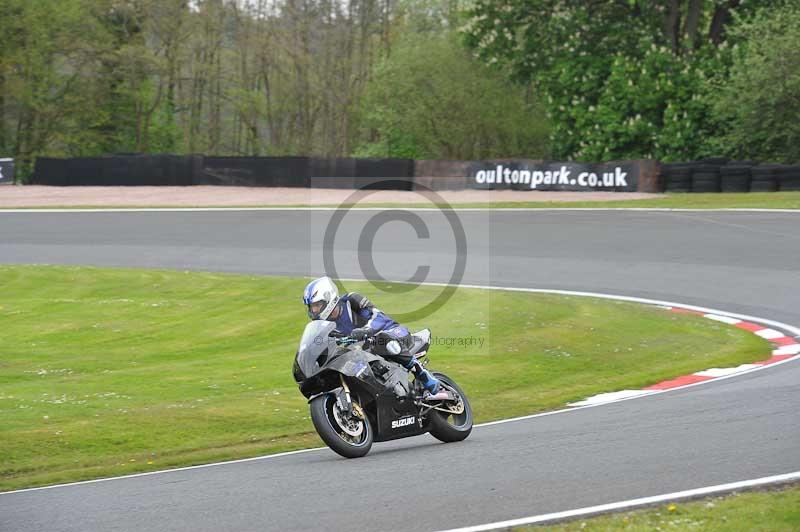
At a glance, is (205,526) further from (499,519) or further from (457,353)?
(457,353)

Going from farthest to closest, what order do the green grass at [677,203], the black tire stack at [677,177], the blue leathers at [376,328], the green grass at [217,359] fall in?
1. the black tire stack at [677,177]
2. the green grass at [677,203]
3. the green grass at [217,359]
4. the blue leathers at [376,328]

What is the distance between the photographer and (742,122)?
40.3 metres

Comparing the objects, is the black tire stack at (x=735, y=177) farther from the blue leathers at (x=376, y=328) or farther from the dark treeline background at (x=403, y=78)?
the blue leathers at (x=376, y=328)

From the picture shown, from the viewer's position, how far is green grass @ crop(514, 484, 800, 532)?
594cm

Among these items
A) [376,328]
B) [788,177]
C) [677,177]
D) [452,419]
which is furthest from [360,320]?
[677,177]

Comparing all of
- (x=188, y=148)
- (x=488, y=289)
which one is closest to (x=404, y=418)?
(x=488, y=289)

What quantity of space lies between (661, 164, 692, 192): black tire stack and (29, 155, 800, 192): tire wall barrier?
0.03 metres

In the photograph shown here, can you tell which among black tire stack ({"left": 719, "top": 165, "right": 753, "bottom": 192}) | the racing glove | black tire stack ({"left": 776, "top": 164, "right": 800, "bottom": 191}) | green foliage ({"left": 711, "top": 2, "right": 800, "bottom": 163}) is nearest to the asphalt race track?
the racing glove

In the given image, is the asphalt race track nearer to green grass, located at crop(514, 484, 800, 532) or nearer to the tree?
green grass, located at crop(514, 484, 800, 532)

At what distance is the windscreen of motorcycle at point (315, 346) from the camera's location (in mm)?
8438

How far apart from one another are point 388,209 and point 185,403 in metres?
21.2

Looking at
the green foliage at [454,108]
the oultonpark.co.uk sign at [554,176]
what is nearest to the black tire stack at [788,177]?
the oultonpark.co.uk sign at [554,176]

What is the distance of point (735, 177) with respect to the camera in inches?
1334

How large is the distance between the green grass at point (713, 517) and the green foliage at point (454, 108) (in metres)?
46.1
